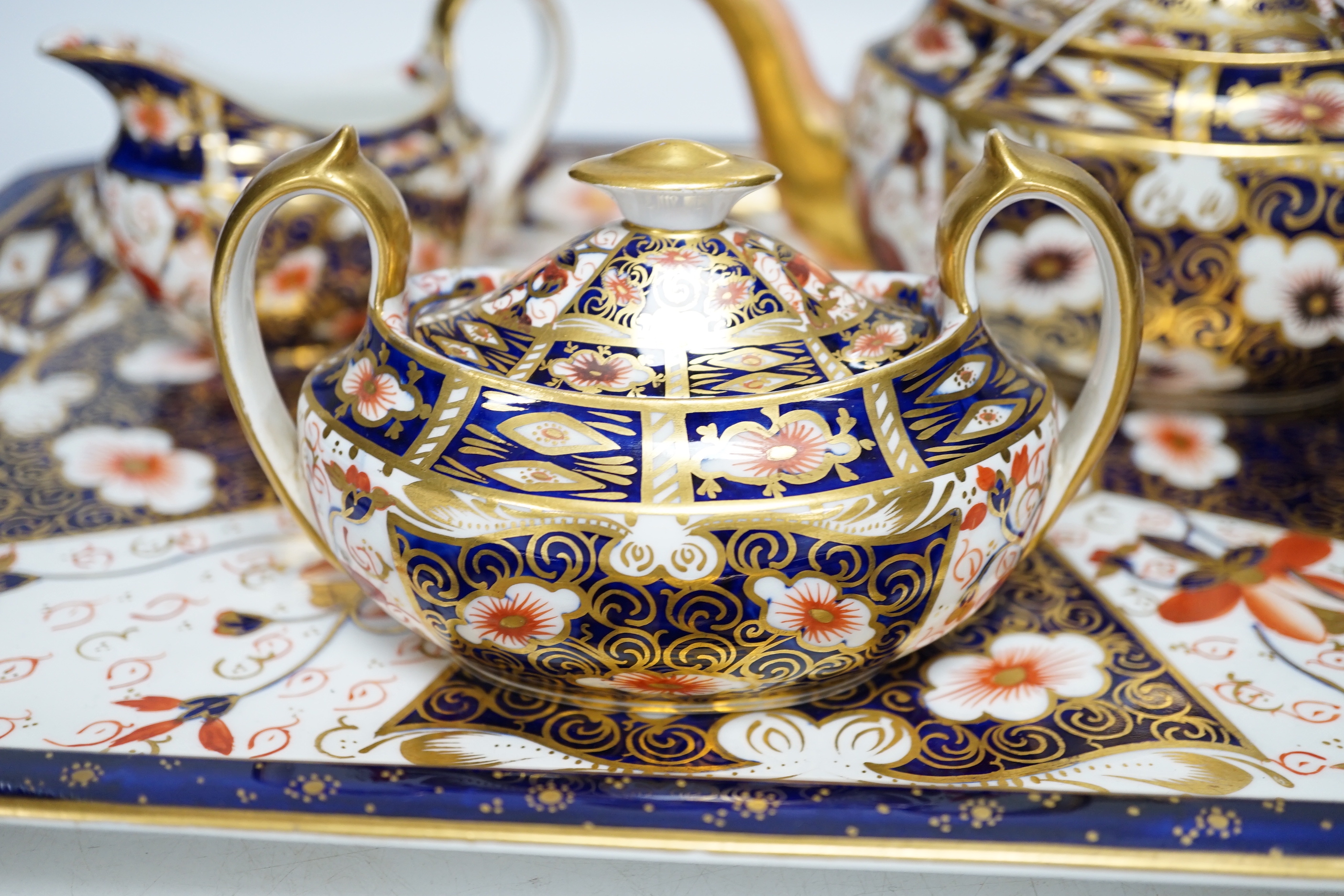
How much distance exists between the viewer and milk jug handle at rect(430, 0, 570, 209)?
134 cm

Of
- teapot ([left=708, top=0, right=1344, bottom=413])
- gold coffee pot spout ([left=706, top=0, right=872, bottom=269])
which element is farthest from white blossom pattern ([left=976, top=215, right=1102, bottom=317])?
gold coffee pot spout ([left=706, top=0, right=872, bottom=269])

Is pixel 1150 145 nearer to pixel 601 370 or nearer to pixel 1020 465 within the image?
pixel 1020 465

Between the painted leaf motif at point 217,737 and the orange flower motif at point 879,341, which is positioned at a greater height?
the orange flower motif at point 879,341

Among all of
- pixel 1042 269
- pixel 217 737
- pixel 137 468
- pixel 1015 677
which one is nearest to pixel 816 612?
pixel 1015 677

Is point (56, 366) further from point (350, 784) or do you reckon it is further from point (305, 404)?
point (350, 784)

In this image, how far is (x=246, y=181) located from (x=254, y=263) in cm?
32

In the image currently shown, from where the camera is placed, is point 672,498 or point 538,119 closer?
point 672,498

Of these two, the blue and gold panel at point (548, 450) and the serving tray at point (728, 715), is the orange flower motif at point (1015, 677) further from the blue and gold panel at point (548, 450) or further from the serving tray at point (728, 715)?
the blue and gold panel at point (548, 450)

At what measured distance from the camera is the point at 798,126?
132 cm

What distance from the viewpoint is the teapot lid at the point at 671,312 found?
27.2 inches

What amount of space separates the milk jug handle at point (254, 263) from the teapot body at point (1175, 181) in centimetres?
48

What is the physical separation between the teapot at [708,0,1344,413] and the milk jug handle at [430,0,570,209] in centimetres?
35

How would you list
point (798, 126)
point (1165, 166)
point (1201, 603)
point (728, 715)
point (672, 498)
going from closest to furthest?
A: point (672, 498) < point (728, 715) < point (1201, 603) < point (1165, 166) < point (798, 126)

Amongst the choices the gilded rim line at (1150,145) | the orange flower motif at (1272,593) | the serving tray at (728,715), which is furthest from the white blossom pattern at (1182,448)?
the gilded rim line at (1150,145)
